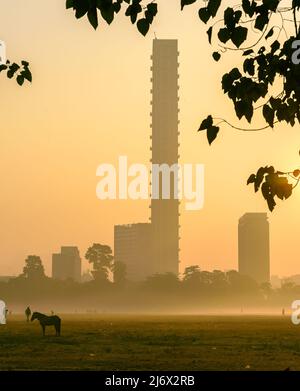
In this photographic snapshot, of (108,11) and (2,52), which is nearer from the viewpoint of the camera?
(108,11)

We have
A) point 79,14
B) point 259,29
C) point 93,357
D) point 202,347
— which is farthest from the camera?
point 202,347

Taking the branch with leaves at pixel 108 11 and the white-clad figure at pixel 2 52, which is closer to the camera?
the branch with leaves at pixel 108 11

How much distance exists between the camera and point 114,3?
27.4 ft

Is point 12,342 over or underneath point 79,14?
underneath

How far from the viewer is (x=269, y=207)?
28.9 feet

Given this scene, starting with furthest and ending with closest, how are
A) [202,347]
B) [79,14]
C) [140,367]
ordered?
[202,347] → [140,367] → [79,14]

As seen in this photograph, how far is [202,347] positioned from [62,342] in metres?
8.07

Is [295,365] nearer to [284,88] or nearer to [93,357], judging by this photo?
[93,357]

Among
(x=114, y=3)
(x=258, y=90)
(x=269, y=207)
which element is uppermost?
(x=114, y=3)

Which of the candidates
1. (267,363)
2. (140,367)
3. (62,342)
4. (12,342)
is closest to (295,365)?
(267,363)

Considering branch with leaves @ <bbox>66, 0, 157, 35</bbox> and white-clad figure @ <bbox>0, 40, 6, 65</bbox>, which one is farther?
white-clad figure @ <bbox>0, 40, 6, 65</bbox>
